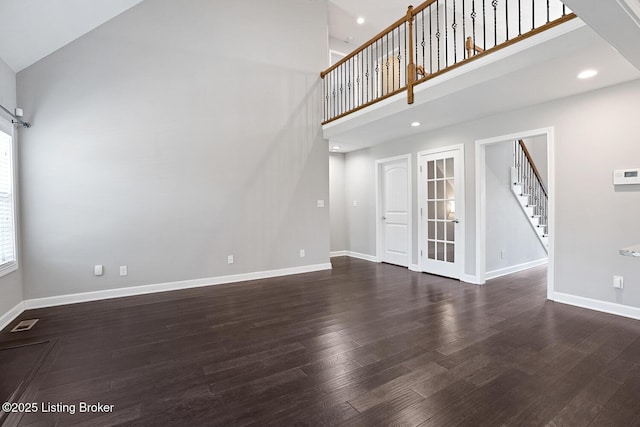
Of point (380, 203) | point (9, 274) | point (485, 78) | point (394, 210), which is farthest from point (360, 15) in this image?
point (9, 274)

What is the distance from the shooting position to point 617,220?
10.8ft

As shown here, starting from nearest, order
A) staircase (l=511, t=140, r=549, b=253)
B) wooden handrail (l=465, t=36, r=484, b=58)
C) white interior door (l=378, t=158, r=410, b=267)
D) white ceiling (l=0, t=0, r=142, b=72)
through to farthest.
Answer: white ceiling (l=0, t=0, r=142, b=72)
wooden handrail (l=465, t=36, r=484, b=58)
staircase (l=511, t=140, r=549, b=253)
white interior door (l=378, t=158, r=410, b=267)

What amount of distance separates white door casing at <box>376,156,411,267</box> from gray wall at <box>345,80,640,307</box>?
203 centimetres

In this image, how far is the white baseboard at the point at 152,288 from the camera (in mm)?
3766

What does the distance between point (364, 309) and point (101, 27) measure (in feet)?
16.5

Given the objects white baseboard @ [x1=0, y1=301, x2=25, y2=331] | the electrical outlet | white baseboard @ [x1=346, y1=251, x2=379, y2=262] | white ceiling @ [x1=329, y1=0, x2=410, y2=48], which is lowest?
white baseboard @ [x1=346, y1=251, x2=379, y2=262]

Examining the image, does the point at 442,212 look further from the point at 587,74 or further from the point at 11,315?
the point at 11,315

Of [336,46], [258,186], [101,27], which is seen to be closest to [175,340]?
[258,186]

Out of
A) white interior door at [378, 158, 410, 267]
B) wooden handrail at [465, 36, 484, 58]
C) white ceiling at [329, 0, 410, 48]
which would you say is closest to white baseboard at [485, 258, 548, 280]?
white interior door at [378, 158, 410, 267]

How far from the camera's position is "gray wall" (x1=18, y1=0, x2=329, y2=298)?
380 centimetres

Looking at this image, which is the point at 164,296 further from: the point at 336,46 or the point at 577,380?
the point at 336,46

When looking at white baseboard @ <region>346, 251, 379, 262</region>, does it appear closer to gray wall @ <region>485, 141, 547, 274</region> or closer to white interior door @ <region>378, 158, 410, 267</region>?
white interior door @ <region>378, 158, 410, 267</region>

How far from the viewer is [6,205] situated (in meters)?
3.34

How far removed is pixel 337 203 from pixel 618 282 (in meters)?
5.05
